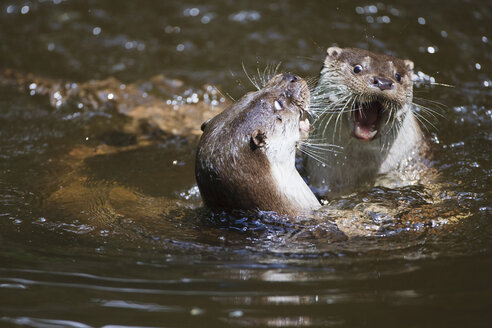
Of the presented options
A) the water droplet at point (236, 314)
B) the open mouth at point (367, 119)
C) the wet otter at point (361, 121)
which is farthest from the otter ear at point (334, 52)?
the water droplet at point (236, 314)

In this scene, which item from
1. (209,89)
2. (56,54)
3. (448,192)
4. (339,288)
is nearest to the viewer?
(339,288)

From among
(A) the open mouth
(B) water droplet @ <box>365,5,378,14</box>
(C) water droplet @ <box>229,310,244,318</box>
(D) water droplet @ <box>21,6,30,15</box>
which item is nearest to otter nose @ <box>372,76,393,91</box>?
(A) the open mouth

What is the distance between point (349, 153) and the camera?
379 centimetres

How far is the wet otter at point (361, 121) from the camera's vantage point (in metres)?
3.49

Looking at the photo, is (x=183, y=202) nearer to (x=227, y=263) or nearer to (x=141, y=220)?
(x=141, y=220)

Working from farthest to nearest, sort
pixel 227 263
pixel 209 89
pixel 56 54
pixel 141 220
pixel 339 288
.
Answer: pixel 56 54
pixel 209 89
pixel 141 220
pixel 227 263
pixel 339 288

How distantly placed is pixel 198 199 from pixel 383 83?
1.30m

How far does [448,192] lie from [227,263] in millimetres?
1519

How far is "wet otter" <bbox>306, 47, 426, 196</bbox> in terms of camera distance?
11.5 ft

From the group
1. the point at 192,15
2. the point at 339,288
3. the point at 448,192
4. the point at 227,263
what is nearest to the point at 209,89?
the point at 192,15

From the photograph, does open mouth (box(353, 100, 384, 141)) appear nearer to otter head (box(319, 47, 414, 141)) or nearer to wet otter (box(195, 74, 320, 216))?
otter head (box(319, 47, 414, 141))

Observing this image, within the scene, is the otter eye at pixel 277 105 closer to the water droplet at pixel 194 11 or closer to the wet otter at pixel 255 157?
the wet otter at pixel 255 157

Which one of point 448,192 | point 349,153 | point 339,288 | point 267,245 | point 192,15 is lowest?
point 339,288

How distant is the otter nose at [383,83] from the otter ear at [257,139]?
788mm
